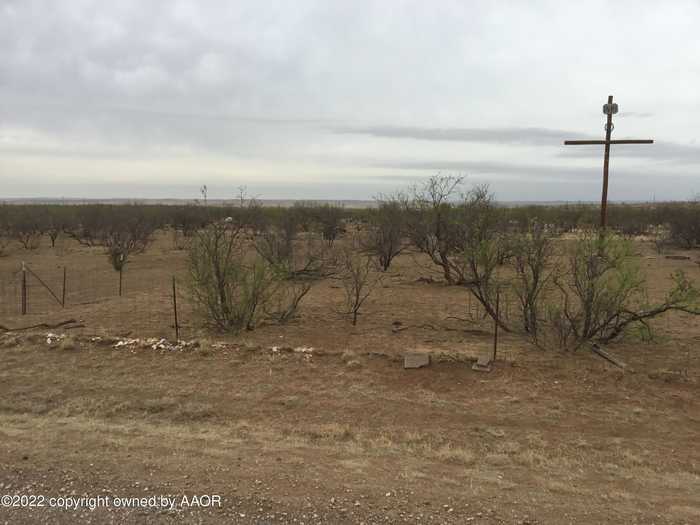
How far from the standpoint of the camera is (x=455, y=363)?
7.40 meters

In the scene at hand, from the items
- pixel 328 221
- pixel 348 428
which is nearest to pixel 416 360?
pixel 348 428

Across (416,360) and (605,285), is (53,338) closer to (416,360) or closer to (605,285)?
(416,360)

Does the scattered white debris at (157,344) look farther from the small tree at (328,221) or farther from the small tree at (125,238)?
the small tree at (328,221)

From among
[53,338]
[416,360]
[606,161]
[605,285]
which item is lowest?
[53,338]

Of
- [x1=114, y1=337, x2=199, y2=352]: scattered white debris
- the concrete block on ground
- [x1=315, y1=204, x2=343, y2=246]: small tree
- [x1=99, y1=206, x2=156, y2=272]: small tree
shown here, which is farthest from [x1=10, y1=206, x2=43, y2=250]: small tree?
the concrete block on ground

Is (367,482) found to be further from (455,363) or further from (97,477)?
(455,363)

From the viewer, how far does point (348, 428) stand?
5250 mm

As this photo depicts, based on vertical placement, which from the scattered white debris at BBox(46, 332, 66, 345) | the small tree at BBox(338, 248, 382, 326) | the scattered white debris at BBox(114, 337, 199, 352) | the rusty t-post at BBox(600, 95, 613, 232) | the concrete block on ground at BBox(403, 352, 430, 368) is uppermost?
the rusty t-post at BBox(600, 95, 613, 232)

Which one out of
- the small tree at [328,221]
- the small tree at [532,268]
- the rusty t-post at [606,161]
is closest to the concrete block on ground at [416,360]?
the small tree at [532,268]

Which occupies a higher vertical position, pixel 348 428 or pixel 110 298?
pixel 348 428

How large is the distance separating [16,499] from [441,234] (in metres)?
14.1

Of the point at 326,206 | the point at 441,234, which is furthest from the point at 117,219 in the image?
the point at 441,234

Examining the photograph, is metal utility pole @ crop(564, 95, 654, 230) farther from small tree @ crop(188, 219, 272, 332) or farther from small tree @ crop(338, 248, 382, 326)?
small tree @ crop(188, 219, 272, 332)

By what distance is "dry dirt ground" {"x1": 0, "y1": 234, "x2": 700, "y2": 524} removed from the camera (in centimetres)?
371
